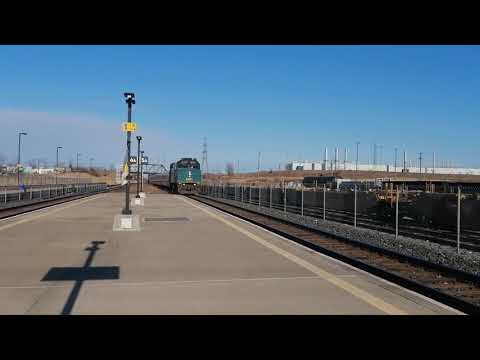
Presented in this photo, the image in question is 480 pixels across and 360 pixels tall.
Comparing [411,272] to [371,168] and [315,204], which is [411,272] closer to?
[315,204]

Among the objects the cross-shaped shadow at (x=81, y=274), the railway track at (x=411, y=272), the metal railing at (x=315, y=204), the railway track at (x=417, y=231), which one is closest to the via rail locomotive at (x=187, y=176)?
the metal railing at (x=315, y=204)

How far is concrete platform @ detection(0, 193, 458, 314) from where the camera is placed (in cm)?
783

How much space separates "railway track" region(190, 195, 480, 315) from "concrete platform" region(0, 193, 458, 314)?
24 centimetres

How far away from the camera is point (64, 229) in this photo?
20.2m

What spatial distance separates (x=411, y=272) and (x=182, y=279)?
4.74 metres

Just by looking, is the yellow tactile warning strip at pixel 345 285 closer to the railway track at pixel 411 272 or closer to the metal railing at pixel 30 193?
the railway track at pixel 411 272

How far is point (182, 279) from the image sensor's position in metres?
10.1

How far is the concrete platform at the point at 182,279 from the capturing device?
25.7 feet

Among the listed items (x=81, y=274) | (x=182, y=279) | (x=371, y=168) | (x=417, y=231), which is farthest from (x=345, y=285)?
(x=371, y=168)

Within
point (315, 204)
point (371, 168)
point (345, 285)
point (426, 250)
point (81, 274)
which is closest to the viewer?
point (345, 285)
